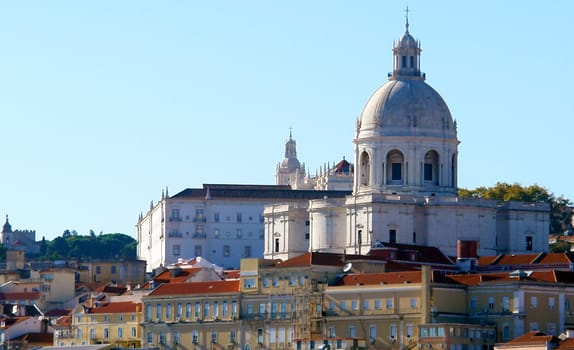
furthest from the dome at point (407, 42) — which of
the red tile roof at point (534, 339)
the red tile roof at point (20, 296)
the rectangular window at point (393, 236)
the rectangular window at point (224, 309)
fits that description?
the red tile roof at point (534, 339)

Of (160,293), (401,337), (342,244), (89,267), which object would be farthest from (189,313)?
(89,267)

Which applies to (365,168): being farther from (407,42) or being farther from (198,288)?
(198,288)

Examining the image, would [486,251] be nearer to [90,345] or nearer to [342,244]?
[342,244]

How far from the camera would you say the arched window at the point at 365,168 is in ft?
525

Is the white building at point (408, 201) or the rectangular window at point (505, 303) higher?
the white building at point (408, 201)

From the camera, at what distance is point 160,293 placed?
136750mm

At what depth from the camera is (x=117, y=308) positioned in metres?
143

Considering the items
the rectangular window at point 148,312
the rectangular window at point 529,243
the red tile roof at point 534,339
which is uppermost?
the rectangular window at point 529,243

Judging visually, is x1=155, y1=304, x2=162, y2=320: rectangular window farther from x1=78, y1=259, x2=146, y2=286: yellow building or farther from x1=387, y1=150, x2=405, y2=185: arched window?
x1=78, y1=259, x2=146, y2=286: yellow building

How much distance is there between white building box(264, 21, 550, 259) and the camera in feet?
507

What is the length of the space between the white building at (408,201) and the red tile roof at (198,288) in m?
19.0

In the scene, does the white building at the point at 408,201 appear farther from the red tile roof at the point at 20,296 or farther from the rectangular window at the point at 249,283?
the rectangular window at the point at 249,283

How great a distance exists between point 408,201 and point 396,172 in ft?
16.5

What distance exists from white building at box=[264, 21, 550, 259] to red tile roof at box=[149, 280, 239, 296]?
19.0 m
